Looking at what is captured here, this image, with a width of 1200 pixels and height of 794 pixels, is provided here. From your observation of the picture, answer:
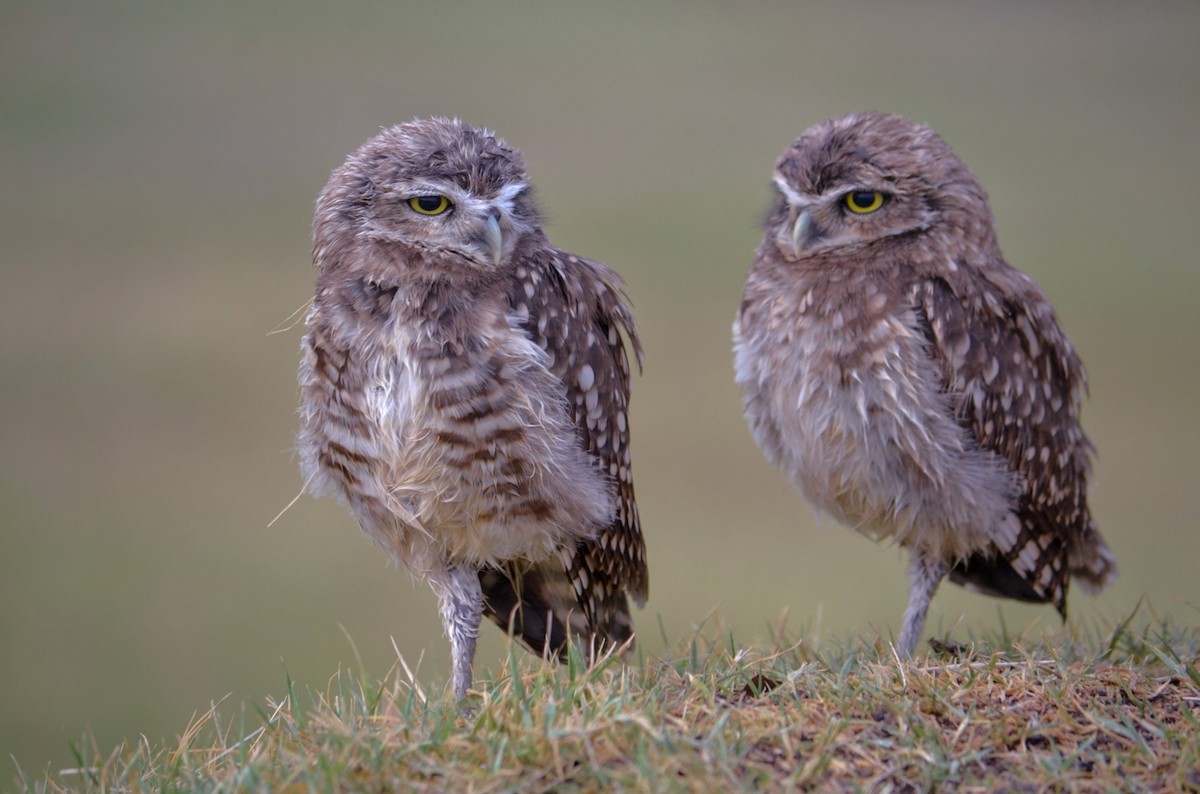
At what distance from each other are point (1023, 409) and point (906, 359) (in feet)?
2.13

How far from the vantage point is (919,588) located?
14.6ft

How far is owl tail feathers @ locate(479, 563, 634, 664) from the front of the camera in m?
3.98

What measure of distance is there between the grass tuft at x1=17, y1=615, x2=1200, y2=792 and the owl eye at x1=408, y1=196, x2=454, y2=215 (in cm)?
138

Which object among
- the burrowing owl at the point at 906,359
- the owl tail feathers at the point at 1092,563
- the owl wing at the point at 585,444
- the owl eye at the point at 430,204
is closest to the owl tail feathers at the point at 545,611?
the owl wing at the point at 585,444

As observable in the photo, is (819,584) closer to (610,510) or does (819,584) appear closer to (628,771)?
(610,510)

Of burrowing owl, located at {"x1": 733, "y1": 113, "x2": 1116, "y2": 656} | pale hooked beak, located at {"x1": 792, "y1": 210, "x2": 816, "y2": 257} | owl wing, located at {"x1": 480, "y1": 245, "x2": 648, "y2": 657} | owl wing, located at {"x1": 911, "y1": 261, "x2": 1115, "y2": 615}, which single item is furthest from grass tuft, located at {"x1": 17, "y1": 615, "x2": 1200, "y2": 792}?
pale hooked beak, located at {"x1": 792, "y1": 210, "x2": 816, "y2": 257}

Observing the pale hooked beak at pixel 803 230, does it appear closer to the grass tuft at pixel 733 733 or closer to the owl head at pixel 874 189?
the owl head at pixel 874 189

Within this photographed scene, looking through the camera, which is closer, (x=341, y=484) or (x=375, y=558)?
(x=341, y=484)

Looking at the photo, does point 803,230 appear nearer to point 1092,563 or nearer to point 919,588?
point 919,588

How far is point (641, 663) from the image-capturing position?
144 inches

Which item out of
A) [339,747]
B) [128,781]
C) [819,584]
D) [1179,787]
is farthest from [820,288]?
[819,584]

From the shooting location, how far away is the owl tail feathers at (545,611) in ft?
13.0

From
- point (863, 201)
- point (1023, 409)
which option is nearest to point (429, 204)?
point (863, 201)

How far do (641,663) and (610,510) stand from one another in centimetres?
51
